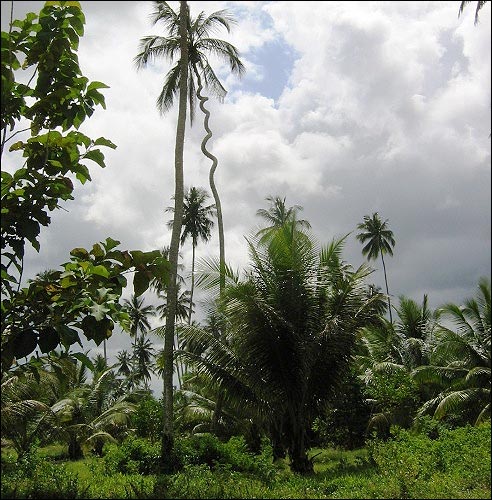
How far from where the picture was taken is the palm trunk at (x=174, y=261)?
539 inches

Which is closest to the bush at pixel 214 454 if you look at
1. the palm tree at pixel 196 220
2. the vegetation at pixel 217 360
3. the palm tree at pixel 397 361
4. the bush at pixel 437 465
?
the vegetation at pixel 217 360

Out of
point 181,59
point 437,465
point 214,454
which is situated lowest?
point 214,454

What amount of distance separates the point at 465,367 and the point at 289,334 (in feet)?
32.0

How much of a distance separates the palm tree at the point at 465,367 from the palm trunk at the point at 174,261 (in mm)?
8914

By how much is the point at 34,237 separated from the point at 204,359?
796 centimetres

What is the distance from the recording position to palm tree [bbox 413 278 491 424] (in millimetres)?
17828

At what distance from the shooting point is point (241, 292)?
12.1 metres

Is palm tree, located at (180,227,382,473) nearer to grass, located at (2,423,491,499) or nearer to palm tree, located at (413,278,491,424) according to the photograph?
grass, located at (2,423,491,499)

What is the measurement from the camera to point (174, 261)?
14.7 meters

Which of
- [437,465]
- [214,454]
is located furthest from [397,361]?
[437,465]

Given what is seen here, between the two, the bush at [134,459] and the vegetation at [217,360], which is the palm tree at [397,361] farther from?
the bush at [134,459]

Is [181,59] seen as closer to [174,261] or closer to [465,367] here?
[174,261]

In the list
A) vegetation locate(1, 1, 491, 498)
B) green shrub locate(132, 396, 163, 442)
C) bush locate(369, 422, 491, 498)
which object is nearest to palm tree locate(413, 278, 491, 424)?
vegetation locate(1, 1, 491, 498)

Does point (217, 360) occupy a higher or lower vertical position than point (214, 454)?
higher
